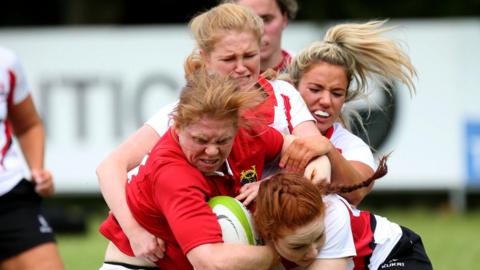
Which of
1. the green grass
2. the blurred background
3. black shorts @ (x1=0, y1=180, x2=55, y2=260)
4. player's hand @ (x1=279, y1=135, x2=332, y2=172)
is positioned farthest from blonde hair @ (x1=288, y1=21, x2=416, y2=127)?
the blurred background

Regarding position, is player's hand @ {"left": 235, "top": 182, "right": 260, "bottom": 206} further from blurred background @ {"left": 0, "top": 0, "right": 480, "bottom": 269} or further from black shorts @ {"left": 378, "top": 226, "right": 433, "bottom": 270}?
blurred background @ {"left": 0, "top": 0, "right": 480, "bottom": 269}

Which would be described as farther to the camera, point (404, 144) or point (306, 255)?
point (404, 144)

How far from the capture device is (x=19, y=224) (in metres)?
6.23

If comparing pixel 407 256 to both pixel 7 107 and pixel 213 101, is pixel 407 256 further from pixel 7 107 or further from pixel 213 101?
pixel 7 107

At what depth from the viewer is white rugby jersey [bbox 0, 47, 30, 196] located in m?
6.25

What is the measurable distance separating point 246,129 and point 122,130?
8.64 meters

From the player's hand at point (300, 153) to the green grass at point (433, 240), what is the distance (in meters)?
4.07

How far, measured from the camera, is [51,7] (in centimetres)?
1634

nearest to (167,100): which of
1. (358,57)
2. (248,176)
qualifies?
(358,57)

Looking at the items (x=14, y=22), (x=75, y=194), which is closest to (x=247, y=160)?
(x=75, y=194)

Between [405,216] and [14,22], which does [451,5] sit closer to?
[405,216]

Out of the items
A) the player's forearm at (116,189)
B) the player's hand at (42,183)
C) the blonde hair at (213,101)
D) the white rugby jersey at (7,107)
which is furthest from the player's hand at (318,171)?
the white rugby jersey at (7,107)

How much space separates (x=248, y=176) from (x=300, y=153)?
230 millimetres

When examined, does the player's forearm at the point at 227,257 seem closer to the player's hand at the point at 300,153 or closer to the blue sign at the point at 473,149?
the player's hand at the point at 300,153
